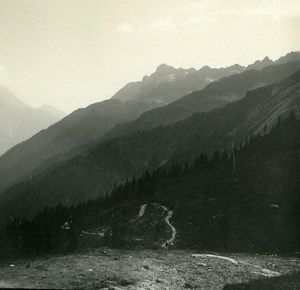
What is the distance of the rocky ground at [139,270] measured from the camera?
2509 centimetres

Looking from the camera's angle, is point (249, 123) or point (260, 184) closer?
point (260, 184)

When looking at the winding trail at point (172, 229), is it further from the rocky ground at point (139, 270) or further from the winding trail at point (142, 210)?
the rocky ground at point (139, 270)

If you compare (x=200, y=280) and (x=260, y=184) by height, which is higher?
(x=260, y=184)

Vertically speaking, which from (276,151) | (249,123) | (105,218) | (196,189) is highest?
(249,123)

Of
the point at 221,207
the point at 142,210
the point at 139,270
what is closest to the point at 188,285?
the point at 139,270

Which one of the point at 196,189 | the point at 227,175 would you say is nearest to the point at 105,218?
the point at 196,189

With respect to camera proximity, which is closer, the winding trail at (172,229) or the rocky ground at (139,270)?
the rocky ground at (139,270)

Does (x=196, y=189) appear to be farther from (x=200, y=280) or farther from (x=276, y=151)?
(x=200, y=280)

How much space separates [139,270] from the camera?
101 feet

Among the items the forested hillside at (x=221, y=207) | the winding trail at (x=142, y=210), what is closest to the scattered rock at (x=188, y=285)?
the forested hillside at (x=221, y=207)

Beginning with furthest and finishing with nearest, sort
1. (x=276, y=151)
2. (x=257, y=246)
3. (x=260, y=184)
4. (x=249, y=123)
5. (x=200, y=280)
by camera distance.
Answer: (x=249, y=123), (x=276, y=151), (x=260, y=184), (x=257, y=246), (x=200, y=280)

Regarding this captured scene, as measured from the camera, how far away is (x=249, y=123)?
586 ft

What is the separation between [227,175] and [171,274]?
61044 millimetres

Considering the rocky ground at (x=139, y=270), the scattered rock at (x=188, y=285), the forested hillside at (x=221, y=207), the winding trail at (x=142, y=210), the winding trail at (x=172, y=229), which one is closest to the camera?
the rocky ground at (x=139, y=270)
